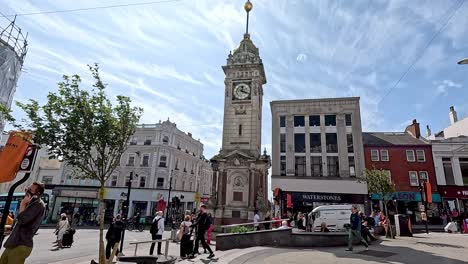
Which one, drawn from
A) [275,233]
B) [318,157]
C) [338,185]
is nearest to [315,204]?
[338,185]

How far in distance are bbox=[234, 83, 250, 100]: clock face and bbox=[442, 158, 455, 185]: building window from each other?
27.3 meters

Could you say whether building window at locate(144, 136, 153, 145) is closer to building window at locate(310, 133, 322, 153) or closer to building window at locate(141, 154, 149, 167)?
building window at locate(141, 154, 149, 167)

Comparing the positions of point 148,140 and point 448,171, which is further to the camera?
point 148,140

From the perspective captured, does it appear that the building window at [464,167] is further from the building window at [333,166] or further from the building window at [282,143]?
the building window at [282,143]

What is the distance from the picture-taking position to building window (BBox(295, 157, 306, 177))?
3388cm

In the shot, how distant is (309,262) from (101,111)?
844 cm

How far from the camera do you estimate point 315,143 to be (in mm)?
35062

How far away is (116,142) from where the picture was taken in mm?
8594

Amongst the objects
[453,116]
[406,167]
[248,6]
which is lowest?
[406,167]

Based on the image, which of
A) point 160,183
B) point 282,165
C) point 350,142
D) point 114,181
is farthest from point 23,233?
point 114,181

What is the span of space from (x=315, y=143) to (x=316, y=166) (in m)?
3.28

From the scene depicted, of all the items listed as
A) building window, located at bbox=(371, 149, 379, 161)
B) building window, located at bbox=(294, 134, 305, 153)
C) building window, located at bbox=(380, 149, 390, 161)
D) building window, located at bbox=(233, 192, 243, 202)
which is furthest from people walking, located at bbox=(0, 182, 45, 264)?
building window, located at bbox=(380, 149, 390, 161)

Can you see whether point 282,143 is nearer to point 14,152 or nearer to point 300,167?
point 300,167

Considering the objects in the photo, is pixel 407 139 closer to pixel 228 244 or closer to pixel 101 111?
pixel 228 244
